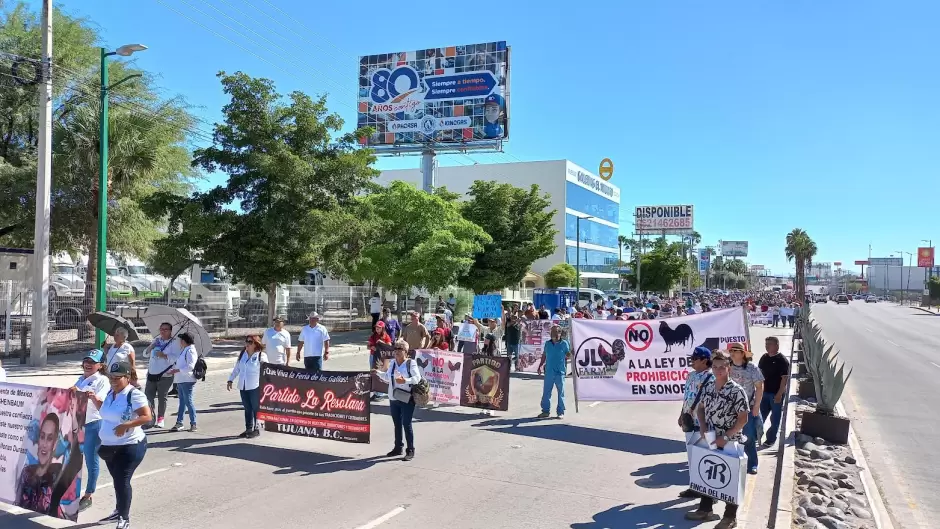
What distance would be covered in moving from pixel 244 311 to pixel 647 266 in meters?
52.9

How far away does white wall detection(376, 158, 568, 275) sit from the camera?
65375mm

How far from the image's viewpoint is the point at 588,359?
37.0 ft

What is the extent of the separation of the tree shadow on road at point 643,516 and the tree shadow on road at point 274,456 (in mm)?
3022

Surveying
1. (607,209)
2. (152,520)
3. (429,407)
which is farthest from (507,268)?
(607,209)

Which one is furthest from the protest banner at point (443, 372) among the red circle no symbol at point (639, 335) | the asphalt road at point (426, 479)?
Result: the red circle no symbol at point (639, 335)

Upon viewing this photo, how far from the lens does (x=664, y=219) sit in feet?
330

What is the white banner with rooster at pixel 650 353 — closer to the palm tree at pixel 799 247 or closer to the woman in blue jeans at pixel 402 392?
the woman in blue jeans at pixel 402 392

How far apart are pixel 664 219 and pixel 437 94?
61.6 m

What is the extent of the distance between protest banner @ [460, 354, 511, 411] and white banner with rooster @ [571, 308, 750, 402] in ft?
4.21

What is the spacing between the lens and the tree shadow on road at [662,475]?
782 cm

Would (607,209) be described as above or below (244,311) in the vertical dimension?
above

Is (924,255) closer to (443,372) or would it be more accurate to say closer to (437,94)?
(437,94)

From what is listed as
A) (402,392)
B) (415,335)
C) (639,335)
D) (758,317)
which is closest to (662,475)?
(639,335)

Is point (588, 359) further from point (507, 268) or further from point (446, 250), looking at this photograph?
point (507, 268)
